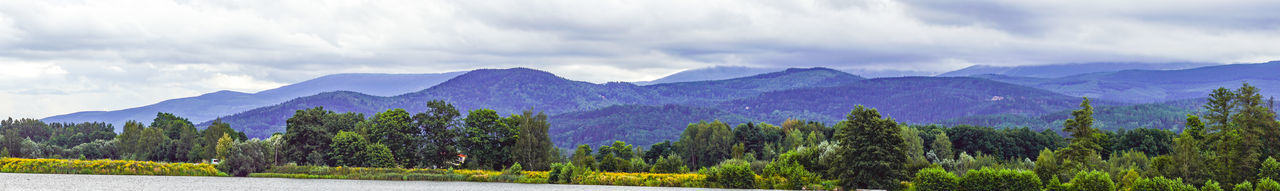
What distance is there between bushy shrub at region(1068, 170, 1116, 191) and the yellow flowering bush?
253ft

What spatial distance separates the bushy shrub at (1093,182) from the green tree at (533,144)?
50.2m

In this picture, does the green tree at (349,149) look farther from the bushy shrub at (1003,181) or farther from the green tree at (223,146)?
the bushy shrub at (1003,181)

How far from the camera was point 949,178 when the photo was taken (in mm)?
65750

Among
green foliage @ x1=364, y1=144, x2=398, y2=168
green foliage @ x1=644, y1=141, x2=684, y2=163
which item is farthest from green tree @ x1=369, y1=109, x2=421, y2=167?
green foliage @ x1=644, y1=141, x2=684, y2=163

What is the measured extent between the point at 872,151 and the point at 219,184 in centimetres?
5531

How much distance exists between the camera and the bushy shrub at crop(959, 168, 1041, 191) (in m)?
64.4

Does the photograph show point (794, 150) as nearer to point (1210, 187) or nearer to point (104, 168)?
point (1210, 187)

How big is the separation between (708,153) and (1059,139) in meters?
53.4

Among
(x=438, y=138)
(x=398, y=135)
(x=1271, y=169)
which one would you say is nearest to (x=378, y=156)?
(x=398, y=135)

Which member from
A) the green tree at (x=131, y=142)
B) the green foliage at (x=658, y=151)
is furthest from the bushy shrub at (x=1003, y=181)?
the green tree at (x=131, y=142)

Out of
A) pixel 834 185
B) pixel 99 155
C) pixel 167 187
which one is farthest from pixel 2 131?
pixel 834 185

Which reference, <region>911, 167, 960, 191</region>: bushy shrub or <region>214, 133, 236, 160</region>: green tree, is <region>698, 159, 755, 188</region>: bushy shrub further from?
<region>214, 133, 236, 160</region>: green tree

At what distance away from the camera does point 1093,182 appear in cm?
6094

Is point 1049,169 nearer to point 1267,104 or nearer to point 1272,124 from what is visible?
point 1272,124
